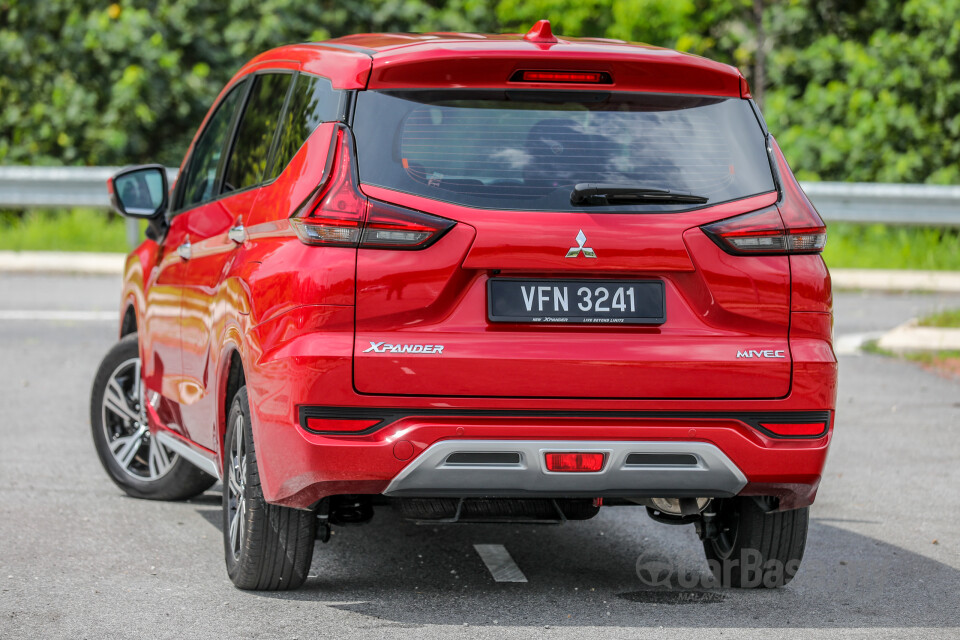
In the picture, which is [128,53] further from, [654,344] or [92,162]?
[654,344]

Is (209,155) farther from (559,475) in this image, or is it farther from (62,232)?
(62,232)

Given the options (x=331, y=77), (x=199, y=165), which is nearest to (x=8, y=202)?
(x=199, y=165)

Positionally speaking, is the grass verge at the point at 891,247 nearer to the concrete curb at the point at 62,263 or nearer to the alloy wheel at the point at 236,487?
the concrete curb at the point at 62,263

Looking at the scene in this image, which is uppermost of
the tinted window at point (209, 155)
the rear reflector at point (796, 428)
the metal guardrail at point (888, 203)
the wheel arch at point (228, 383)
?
the tinted window at point (209, 155)

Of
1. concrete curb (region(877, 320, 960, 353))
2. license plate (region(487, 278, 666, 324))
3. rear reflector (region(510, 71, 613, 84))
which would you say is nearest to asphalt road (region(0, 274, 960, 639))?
license plate (region(487, 278, 666, 324))

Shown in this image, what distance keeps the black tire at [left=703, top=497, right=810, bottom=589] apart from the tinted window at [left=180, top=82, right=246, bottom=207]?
2349 mm

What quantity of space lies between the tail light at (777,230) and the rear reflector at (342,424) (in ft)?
3.89

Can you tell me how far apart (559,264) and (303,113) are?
1.09 m

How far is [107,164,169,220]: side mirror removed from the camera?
633cm

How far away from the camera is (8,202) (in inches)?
658

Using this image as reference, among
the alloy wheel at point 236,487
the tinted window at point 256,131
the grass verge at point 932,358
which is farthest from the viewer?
the grass verge at point 932,358

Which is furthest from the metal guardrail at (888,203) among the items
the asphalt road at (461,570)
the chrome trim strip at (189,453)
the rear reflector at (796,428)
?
the rear reflector at (796,428)

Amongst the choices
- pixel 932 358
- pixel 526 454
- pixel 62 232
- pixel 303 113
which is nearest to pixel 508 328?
pixel 526 454

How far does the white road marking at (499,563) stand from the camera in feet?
18.1
